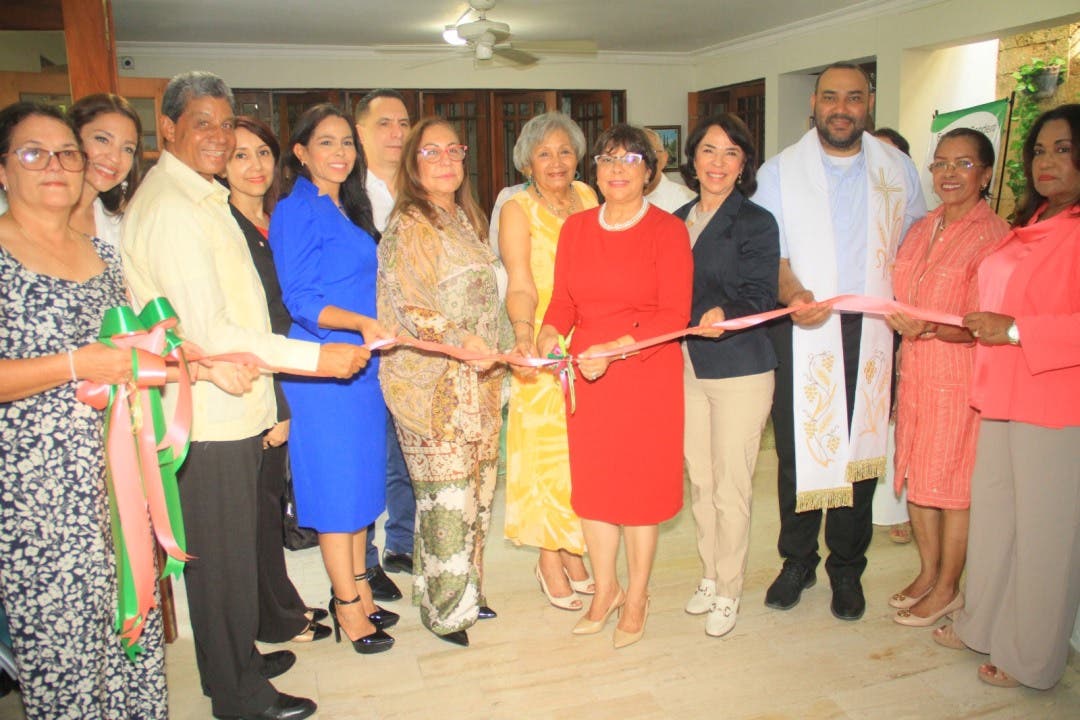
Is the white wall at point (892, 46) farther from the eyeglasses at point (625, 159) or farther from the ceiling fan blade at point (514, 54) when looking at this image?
the eyeglasses at point (625, 159)

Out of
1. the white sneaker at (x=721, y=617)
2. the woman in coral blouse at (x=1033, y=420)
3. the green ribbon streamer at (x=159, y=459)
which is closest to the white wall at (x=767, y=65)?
the woman in coral blouse at (x=1033, y=420)

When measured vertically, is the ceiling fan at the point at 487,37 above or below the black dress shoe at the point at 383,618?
above

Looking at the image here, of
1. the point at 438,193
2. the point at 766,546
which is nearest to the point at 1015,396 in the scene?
the point at 766,546

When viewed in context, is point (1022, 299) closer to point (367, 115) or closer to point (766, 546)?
point (766, 546)

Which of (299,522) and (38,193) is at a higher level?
(38,193)

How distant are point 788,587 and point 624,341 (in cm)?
133

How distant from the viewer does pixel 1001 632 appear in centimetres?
266

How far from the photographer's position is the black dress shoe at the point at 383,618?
3139 millimetres

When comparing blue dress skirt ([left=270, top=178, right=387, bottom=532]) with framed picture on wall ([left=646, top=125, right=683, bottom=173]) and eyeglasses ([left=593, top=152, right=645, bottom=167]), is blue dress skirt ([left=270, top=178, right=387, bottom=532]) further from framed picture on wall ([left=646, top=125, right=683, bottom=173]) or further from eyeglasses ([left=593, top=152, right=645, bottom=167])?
framed picture on wall ([left=646, top=125, right=683, bottom=173])

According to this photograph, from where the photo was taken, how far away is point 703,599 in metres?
3.21

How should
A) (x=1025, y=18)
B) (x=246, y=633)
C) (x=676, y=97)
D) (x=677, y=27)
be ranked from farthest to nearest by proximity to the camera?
(x=676, y=97), (x=677, y=27), (x=1025, y=18), (x=246, y=633)

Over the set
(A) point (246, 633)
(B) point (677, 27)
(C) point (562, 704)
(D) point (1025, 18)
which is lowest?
(C) point (562, 704)

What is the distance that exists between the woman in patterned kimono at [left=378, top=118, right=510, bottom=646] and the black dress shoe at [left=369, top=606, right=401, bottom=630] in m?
0.36

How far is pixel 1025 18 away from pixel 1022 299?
5638 mm
